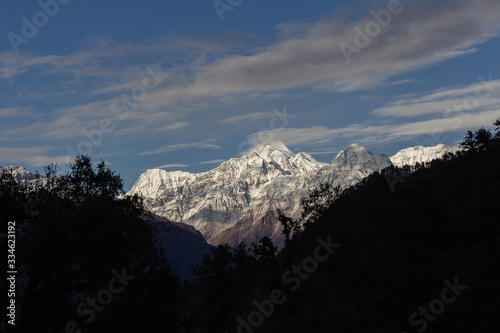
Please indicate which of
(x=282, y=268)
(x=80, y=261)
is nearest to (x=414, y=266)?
(x=282, y=268)

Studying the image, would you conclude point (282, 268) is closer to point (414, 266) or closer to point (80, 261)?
point (414, 266)

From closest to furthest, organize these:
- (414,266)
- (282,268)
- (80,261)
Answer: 1. (80,261)
2. (414,266)
3. (282,268)

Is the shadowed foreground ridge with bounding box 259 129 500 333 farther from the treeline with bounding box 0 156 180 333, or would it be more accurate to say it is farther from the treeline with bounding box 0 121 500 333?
the treeline with bounding box 0 156 180 333

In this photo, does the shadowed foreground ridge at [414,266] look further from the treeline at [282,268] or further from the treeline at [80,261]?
the treeline at [80,261]

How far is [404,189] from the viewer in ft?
318

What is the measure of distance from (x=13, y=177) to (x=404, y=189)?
7696cm

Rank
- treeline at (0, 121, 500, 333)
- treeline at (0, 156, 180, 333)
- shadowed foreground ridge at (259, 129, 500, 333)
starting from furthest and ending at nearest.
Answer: shadowed foreground ridge at (259, 129, 500, 333) < treeline at (0, 121, 500, 333) < treeline at (0, 156, 180, 333)

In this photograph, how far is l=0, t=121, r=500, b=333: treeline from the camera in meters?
36.5

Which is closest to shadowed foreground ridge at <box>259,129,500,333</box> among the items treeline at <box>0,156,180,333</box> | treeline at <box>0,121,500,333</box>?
treeline at <box>0,121,500,333</box>

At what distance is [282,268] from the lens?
319 ft

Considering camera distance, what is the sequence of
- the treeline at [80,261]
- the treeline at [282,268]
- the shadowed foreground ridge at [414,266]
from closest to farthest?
the treeline at [80,261] < the treeline at [282,268] < the shadowed foreground ridge at [414,266]

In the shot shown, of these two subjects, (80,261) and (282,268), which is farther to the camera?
(282,268)

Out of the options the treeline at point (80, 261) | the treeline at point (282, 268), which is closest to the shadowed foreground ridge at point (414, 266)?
the treeline at point (282, 268)

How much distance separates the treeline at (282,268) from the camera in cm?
3653
